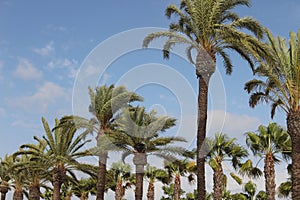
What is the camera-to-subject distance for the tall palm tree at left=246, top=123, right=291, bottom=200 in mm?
26859

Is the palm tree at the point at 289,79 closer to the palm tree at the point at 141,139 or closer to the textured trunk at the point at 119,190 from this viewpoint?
the palm tree at the point at 141,139

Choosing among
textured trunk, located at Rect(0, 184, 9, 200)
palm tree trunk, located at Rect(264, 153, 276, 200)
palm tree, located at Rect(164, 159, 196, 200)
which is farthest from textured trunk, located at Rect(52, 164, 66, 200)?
textured trunk, located at Rect(0, 184, 9, 200)

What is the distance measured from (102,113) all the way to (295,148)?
15.0 metres

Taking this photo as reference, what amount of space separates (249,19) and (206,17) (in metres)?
2.10

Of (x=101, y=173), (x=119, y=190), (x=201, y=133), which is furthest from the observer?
(x=119, y=190)

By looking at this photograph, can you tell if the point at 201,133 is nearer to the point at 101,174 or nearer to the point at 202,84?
the point at 202,84

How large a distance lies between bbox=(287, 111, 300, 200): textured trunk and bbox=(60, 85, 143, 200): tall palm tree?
44.2 ft

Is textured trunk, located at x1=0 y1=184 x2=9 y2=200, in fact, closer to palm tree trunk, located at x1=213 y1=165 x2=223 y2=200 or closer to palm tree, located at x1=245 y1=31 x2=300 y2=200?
palm tree trunk, located at x1=213 y1=165 x2=223 y2=200

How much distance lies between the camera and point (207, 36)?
65.4ft

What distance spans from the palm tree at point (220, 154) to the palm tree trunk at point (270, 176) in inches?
155

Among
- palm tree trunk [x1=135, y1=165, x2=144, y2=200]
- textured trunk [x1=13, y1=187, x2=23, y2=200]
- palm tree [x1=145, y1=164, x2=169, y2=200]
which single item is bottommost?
palm tree trunk [x1=135, y1=165, x2=144, y2=200]

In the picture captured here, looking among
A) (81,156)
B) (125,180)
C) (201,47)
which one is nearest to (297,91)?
(201,47)

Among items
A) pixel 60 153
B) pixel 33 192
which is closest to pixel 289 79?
pixel 60 153

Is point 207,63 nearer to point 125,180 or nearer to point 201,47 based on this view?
point 201,47
